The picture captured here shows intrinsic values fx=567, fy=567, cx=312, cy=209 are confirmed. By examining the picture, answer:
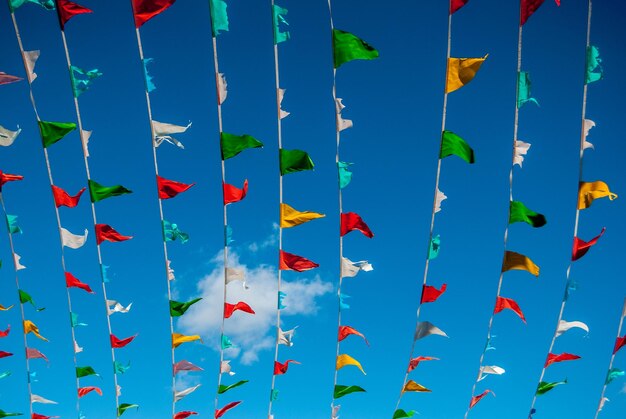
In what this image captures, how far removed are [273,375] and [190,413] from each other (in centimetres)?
222

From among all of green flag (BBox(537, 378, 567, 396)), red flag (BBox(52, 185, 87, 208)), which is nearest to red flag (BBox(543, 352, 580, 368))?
green flag (BBox(537, 378, 567, 396))

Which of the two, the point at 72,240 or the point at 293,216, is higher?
the point at 293,216

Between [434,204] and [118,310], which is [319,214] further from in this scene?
[118,310]

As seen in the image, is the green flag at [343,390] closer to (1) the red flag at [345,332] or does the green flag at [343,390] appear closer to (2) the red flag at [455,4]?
(1) the red flag at [345,332]

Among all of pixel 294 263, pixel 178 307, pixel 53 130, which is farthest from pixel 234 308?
pixel 53 130

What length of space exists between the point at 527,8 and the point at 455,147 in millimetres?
1883

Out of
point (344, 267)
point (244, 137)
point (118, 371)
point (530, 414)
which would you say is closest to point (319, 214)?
point (344, 267)

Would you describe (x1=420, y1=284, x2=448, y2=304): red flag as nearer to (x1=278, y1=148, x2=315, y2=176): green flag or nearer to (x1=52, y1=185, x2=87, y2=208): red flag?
(x1=278, y1=148, x2=315, y2=176): green flag

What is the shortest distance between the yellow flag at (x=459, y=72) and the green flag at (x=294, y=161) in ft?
6.91

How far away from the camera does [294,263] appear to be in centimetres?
880

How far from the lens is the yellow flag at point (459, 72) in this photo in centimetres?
669

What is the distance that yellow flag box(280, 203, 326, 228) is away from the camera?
823 centimetres

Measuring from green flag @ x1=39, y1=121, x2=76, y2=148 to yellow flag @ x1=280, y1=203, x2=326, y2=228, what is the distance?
10.0 feet

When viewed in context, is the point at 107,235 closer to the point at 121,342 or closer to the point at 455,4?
the point at 121,342
